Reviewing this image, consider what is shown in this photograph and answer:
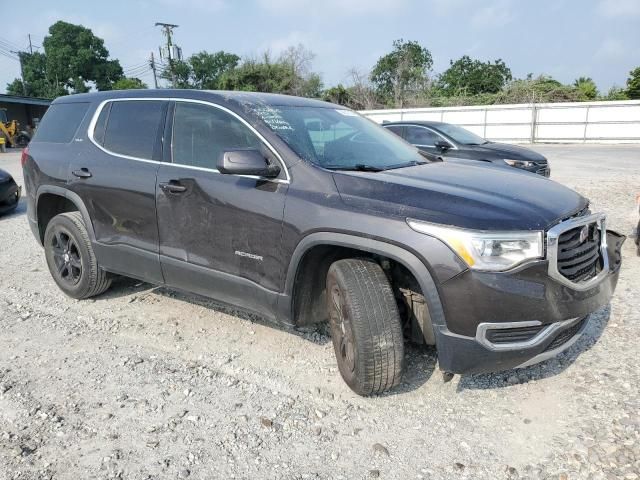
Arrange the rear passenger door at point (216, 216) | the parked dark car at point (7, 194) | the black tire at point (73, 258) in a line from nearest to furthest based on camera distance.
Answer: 1. the rear passenger door at point (216, 216)
2. the black tire at point (73, 258)
3. the parked dark car at point (7, 194)

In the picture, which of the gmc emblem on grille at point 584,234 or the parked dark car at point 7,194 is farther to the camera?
the parked dark car at point 7,194

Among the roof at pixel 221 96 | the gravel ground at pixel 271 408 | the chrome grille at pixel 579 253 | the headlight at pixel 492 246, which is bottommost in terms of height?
the gravel ground at pixel 271 408

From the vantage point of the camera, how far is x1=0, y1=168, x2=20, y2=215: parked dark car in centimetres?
908

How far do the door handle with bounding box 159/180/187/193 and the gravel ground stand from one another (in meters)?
1.13

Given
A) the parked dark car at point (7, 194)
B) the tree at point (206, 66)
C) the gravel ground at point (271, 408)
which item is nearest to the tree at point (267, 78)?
the tree at point (206, 66)

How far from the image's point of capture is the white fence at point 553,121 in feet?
77.1

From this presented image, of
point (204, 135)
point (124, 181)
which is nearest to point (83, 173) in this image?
point (124, 181)

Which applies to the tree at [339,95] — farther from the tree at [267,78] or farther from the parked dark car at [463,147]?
the parked dark car at [463,147]

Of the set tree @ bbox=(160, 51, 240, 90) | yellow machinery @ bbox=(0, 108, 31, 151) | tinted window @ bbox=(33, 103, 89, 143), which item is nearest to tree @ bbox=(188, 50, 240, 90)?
tree @ bbox=(160, 51, 240, 90)

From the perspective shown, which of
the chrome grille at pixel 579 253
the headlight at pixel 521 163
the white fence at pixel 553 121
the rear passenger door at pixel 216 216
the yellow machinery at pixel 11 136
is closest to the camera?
the chrome grille at pixel 579 253

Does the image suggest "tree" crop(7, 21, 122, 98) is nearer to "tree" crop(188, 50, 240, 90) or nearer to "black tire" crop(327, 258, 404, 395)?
"tree" crop(188, 50, 240, 90)

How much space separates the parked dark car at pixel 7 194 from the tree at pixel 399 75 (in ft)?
99.0

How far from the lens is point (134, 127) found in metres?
4.14

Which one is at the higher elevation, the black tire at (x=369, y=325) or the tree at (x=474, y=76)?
the tree at (x=474, y=76)
